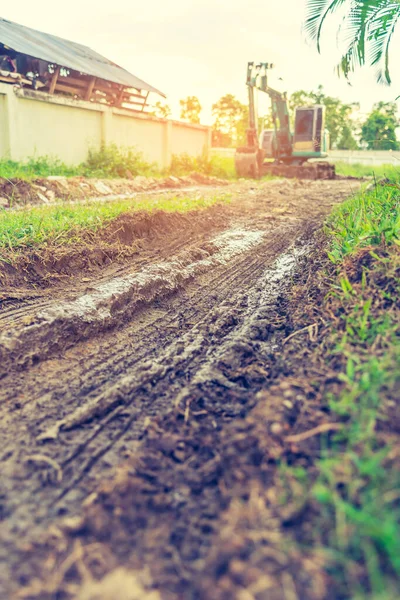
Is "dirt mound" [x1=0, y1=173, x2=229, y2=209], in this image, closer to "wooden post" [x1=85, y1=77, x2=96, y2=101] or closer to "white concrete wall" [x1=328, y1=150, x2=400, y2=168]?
"wooden post" [x1=85, y1=77, x2=96, y2=101]

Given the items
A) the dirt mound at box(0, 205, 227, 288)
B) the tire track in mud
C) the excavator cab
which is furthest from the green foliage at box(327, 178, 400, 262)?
the excavator cab

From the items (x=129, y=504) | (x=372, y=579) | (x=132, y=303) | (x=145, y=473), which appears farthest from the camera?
(x=132, y=303)

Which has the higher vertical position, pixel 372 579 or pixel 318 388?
pixel 318 388

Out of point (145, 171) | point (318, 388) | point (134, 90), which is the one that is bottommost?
point (318, 388)

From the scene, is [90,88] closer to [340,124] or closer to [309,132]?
[309,132]

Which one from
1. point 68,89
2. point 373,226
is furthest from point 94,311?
point 68,89

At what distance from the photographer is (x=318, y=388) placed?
2.43 meters

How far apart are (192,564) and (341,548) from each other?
544 millimetres

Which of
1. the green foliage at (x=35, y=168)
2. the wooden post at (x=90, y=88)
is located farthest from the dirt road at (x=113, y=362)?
the wooden post at (x=90, y=88)

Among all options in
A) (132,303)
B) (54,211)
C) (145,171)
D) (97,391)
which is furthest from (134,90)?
(97,391)

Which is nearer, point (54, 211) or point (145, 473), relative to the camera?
point (145, 473)

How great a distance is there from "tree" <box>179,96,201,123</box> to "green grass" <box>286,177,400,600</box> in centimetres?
6435

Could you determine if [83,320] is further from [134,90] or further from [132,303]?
[134,90]

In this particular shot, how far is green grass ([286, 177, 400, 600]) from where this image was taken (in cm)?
148
